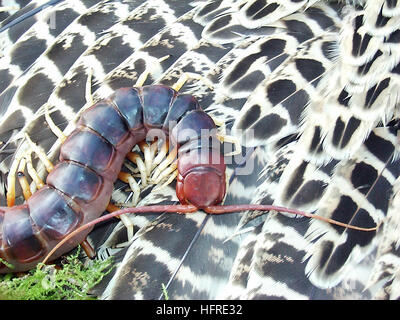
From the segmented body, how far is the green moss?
0.05m

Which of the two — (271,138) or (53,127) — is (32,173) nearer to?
(53,127)

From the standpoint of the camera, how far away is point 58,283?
169cm

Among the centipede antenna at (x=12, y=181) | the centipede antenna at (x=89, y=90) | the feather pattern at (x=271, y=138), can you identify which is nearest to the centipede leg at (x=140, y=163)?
the feather pattern at (x=271, y=138)

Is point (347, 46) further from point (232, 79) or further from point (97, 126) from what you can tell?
point (97, 126)

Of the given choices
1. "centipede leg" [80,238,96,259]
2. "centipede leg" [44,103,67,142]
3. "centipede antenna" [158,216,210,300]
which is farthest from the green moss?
"centipede leg" [44,103,67,142]

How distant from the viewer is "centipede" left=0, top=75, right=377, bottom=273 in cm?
171

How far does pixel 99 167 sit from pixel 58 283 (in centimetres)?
33

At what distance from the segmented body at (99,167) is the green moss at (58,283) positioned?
5 cm

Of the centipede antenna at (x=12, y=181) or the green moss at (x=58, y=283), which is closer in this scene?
Answer: the green moss at (x=58, y=283)

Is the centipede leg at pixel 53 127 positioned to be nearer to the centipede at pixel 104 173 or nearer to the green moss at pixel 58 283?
the centipede at pixel 104 173

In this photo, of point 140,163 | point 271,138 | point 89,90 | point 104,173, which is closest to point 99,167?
point 104,173

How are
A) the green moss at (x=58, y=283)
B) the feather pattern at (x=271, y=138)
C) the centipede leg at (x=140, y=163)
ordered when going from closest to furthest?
1. the feather pattern at (x=271, y=138)
2. the green moss at (x=58, y=283)
3. the centipede leg at (x=140, y=163)

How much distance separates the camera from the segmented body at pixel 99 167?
1723 mm

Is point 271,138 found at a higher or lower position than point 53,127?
lower
